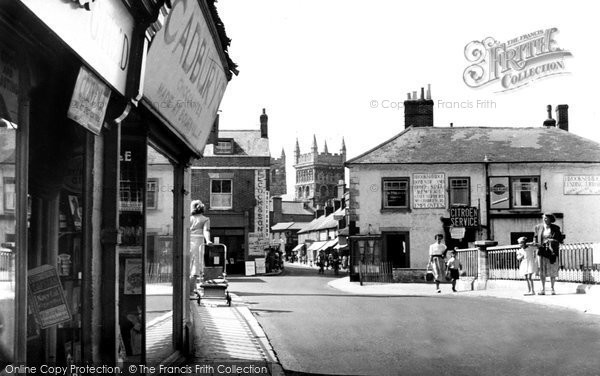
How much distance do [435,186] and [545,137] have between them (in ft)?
22.7

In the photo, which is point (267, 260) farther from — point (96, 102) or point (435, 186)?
point (96, 102)

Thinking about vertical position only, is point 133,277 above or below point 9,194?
below

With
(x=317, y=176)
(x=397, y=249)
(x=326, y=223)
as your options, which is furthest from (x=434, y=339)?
(x=317, y=176)

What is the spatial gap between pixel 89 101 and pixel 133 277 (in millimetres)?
1661

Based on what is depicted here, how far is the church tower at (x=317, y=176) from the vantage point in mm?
153375

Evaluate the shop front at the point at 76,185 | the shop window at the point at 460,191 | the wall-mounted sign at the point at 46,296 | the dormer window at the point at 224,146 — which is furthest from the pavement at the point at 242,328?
the dormer window at the point at 224,146

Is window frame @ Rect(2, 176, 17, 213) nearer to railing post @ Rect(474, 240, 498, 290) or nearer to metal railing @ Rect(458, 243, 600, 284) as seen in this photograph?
metal railing @ Rect(458, 243, 600, 284)

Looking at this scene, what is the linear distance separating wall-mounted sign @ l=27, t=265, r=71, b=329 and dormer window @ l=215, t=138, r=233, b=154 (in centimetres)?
3909

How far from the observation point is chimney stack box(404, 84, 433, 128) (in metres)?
38.8

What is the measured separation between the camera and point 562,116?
40719mm

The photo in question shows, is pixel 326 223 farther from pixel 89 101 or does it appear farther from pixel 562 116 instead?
pixel 89 101

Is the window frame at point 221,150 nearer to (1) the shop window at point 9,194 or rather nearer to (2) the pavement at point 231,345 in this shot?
(2) the pavement at point 231,345

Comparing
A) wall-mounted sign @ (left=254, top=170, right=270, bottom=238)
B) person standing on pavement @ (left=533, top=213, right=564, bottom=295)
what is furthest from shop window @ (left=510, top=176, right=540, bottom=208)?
person standing on pavement @ (left=533, top=213, right=564, bottom=295)

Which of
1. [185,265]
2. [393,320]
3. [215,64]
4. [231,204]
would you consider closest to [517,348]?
[393,320]
